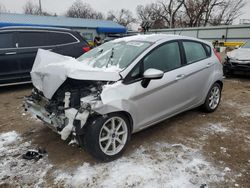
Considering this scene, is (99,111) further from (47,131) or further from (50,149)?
(47,131)

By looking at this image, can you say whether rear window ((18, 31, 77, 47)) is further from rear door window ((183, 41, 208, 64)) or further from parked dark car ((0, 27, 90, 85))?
rear door window ((183, 41, 208, 64))

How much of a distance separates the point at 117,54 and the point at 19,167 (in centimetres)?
207

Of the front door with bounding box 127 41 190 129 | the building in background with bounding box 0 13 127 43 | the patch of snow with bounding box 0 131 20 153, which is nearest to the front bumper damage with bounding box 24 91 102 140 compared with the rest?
the front door with bounding box 127 41 190 129

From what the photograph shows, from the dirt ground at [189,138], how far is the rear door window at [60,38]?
2.47 meters

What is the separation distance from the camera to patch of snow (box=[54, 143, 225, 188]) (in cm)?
257

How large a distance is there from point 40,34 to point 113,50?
4.07 metres

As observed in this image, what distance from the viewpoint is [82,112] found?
103 inches

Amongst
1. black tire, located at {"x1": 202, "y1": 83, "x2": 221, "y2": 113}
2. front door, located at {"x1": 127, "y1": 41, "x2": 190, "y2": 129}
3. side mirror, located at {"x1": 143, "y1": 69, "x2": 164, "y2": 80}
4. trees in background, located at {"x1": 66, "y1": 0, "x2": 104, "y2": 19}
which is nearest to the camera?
side mirror, located at {"x1": 143, "y1": 69, "x2": 164, "y2": 80}

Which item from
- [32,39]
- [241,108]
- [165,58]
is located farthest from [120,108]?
[32,39]

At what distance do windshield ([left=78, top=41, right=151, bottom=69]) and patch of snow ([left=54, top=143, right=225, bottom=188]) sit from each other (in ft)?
4.26

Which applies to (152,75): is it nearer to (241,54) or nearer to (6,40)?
(6,40)

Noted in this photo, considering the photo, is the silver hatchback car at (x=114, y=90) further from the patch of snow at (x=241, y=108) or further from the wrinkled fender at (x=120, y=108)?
the patch of snow at (x=241, y=108)

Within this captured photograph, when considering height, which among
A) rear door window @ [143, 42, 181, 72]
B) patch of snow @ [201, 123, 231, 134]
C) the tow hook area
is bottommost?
patch of snow @ [201, 123, 231, 134]

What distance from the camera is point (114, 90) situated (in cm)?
280
